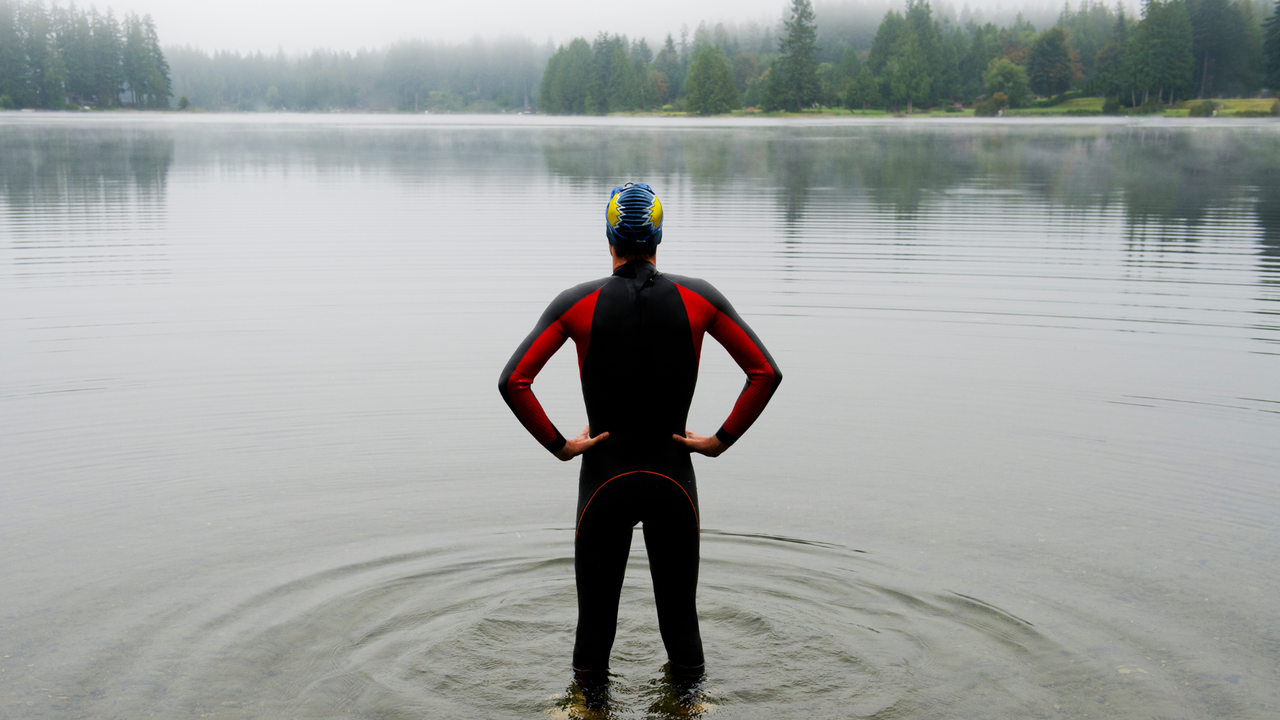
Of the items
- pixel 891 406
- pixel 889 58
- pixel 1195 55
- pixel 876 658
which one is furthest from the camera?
pixel 889 58

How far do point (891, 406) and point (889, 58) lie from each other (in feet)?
538

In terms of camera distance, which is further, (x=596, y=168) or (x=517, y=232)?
(x=596, y=168)

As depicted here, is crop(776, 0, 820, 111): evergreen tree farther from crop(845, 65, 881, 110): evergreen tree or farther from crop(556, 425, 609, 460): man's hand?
crop(556, 425, 609, 460): man's hand

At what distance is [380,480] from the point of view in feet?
27.0

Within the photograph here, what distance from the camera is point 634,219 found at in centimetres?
456

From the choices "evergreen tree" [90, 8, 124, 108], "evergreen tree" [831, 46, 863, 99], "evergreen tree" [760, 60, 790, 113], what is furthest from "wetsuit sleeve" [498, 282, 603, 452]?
"evergreen tree" [90, 8, 124, 108]

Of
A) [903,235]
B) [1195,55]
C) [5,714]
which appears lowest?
[5,714]

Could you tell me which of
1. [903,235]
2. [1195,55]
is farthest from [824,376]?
[1195,55]

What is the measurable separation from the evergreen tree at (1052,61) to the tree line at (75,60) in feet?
498

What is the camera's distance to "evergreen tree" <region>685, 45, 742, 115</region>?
522 feet

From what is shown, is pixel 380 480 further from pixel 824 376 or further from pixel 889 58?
pixel 889 58

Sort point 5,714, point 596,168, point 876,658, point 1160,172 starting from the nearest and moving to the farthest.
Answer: point 5,714, point 876,658, point 1160,172, point 596,168

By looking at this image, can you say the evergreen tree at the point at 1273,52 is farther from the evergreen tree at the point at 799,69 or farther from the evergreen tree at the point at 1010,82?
the evergreen tree at the point at 799,69

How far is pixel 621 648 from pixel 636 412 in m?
1.53
